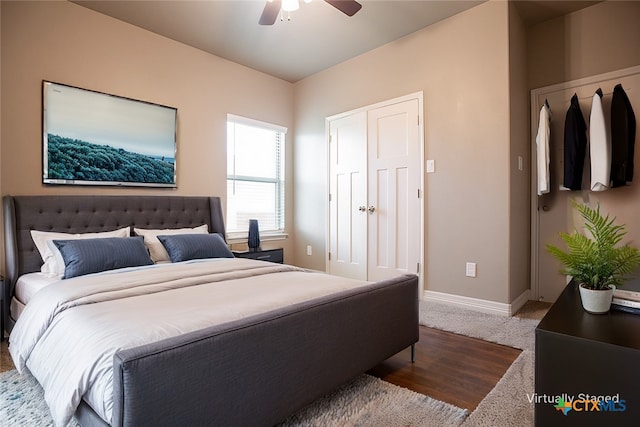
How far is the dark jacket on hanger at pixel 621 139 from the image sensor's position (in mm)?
2779

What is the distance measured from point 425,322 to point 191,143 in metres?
3.01

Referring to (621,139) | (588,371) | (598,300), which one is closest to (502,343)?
(598,300)

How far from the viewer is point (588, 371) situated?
1.12 meters

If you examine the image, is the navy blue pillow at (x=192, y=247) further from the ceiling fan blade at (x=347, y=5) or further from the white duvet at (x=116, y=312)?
the ceiling fan blade at (x=347, y=5)

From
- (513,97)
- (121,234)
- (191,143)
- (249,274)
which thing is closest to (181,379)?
(249,274)

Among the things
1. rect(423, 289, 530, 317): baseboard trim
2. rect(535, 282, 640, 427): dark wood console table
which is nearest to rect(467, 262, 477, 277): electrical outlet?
rect(423, 289, 530, 317): baseboard trim

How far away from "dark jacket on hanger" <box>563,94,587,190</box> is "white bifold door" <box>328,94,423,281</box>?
1284 mm

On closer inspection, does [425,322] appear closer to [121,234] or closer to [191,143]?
[121,234]

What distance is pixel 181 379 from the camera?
1.09 metres

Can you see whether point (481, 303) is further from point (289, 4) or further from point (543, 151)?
point (289, 4)

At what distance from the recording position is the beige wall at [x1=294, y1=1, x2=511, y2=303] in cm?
300

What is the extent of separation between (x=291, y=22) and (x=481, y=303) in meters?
3.24

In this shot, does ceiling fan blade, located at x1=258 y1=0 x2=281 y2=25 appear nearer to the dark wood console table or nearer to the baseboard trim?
the dark wood console table

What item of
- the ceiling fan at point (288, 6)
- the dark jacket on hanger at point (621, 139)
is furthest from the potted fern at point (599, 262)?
the ceiling fan at point (288, 6)
